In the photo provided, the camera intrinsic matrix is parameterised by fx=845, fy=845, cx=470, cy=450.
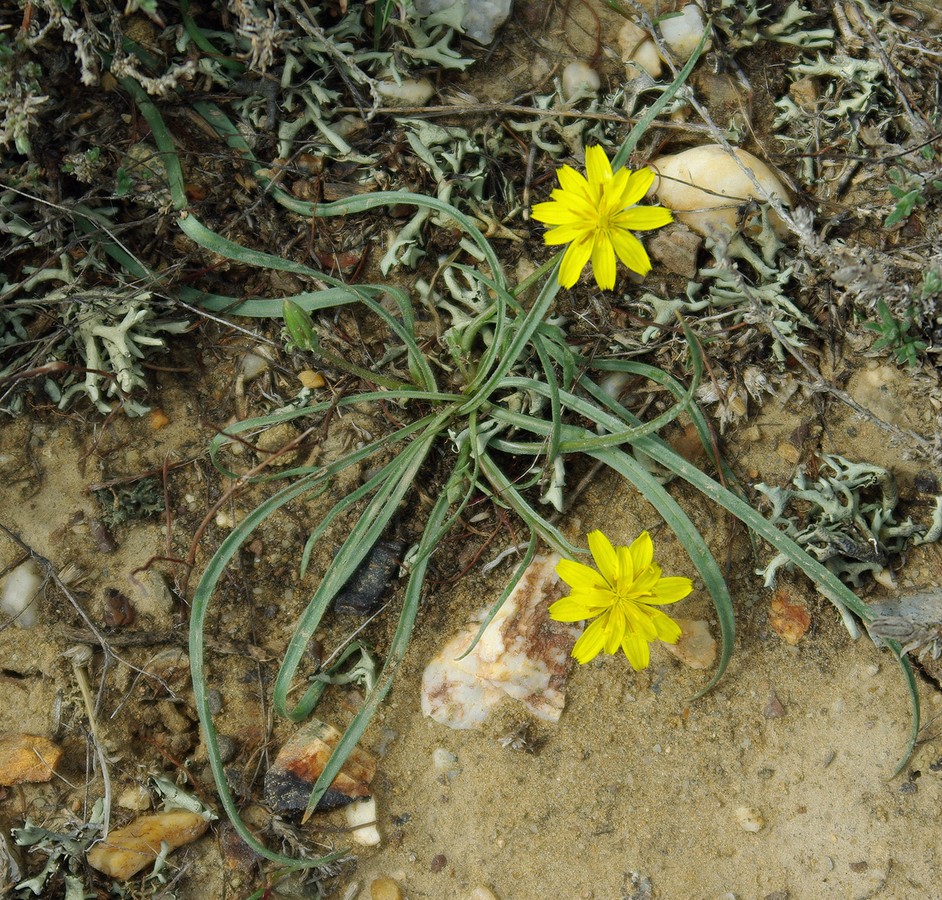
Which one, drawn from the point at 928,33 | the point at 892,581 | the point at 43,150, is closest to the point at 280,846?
the point at 892,581

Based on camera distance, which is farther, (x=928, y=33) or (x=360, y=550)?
(x=928, y=33)

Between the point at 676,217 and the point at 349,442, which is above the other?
the point at 676,217

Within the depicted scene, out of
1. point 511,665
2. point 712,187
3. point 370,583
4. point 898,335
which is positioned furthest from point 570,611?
point 712,187

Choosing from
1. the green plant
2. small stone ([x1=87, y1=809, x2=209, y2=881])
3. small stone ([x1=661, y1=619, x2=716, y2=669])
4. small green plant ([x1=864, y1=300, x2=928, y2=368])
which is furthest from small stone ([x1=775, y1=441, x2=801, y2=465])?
small stone ([x1=87, y1=809, x2=209, y2=881])

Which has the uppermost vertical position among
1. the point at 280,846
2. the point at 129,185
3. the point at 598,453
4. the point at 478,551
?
the point at 129,185

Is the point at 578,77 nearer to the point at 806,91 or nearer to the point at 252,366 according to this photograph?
the point at 806,91

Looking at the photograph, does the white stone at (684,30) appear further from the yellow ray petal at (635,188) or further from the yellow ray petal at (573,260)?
the yellow ray petal at (573,260)

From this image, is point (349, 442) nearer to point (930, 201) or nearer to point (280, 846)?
point (280, 846)
